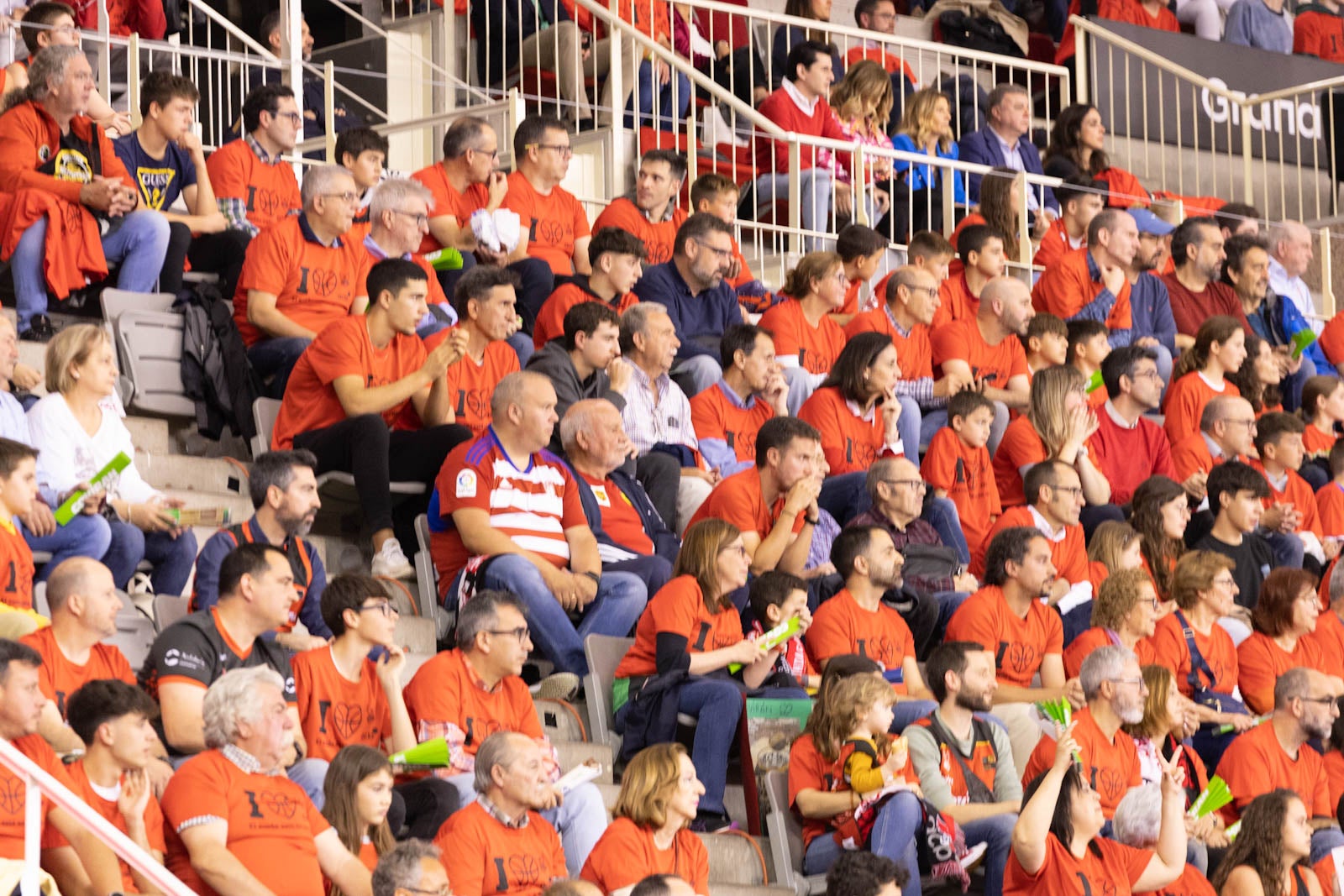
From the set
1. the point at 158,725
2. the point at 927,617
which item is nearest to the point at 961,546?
the point at 927,617

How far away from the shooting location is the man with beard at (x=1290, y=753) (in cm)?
818

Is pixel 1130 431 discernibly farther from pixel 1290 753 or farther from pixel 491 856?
pixel 491 856

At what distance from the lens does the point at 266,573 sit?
21.4 ft

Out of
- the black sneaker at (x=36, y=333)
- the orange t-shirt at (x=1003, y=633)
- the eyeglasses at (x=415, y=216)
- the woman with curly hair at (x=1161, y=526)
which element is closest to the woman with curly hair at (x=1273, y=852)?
the orange t-shirt at (x=1003, y=633)

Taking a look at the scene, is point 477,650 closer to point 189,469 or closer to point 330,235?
point 189,469

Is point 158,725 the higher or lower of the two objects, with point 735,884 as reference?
higher

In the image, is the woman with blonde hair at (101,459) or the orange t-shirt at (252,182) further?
the orange t-shirt at (252,182)

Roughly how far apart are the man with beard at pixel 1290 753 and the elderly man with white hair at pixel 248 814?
3368 millimetres

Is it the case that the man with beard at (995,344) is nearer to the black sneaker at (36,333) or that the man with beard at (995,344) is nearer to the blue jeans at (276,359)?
the blue jeans at (276,359)

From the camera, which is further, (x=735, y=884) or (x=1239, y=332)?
(x=1239, y=332)

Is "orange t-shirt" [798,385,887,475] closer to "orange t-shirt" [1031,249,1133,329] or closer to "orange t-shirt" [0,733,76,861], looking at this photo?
"orange t-shirt" [1031,249,1133,329]

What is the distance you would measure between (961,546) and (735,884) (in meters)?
2.13

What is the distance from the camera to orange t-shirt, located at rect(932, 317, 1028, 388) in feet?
32.9

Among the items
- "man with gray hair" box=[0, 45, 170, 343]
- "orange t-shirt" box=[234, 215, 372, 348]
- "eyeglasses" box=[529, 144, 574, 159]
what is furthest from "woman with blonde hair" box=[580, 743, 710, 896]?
"eyeglasses" box=[529, 144, 574, 159]
